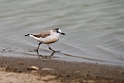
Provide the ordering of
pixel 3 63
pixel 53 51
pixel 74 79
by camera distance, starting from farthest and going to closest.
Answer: pixel 53 51 < pixel 3 63 < pixel 74 79

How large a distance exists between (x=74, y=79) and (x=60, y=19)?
8312mm

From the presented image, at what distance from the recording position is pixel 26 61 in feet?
31.1

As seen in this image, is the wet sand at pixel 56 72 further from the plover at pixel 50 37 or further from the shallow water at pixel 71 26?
the plover at pixel 50 37

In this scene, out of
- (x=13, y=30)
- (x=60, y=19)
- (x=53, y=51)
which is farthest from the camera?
(x=60, y=19)

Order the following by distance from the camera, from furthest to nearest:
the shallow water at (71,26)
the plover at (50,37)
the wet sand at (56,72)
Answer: the plover at (50,37)
the shallow water at (71,26)
the wet sand at (56,72)

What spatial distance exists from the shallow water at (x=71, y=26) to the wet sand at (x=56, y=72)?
40.8 inches

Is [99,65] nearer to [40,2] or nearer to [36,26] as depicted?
[36,26]

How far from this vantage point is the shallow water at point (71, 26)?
36.5 feet

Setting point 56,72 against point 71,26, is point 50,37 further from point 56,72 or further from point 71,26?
point 56,72

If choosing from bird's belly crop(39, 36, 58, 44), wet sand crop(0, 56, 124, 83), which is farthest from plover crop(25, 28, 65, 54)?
wet sand crop(0, 56, 124, 83)

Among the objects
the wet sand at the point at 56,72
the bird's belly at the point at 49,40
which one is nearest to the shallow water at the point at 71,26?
the bird's belly at the point at 49,40

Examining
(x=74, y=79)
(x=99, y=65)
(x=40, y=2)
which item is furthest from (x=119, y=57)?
(x=40, y=2)

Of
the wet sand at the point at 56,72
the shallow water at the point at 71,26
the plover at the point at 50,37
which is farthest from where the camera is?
the plover at the point at 50,37

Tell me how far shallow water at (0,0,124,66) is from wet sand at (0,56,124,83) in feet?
3.40
